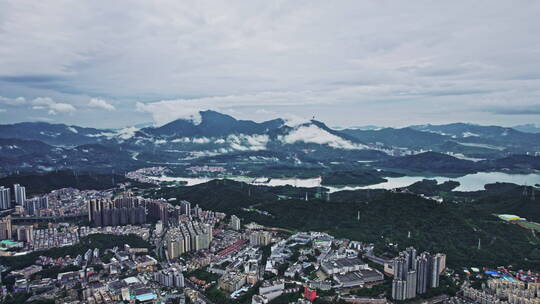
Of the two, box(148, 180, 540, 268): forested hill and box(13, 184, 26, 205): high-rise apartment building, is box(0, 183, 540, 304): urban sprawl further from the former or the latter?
box(13, 184, 26, 205): high-rise apartment building

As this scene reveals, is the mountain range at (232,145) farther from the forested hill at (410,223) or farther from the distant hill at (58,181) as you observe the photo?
the forested hill at (410,223)

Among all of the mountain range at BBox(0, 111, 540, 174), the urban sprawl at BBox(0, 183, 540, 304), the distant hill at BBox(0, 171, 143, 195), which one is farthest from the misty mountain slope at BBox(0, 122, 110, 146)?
the urban sprawl at BBox(0, 183, 540, 304)

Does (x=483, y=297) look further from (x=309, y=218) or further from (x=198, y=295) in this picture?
(x=309, y=218)

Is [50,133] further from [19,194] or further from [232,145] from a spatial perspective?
[19,194]

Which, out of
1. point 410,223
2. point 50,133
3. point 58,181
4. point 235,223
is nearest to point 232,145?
point 50,133

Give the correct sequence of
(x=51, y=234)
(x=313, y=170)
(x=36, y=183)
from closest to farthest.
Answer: (x=51, y=234)
(x=36, y=183)
(x=313, y=170)

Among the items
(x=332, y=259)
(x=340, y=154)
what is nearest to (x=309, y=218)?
(x=332, y=259)

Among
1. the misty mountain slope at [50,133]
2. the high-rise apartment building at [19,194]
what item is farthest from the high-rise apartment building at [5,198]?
the misty mountain slope at [50,133]

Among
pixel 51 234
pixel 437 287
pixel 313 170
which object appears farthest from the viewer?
pixel 313 170
